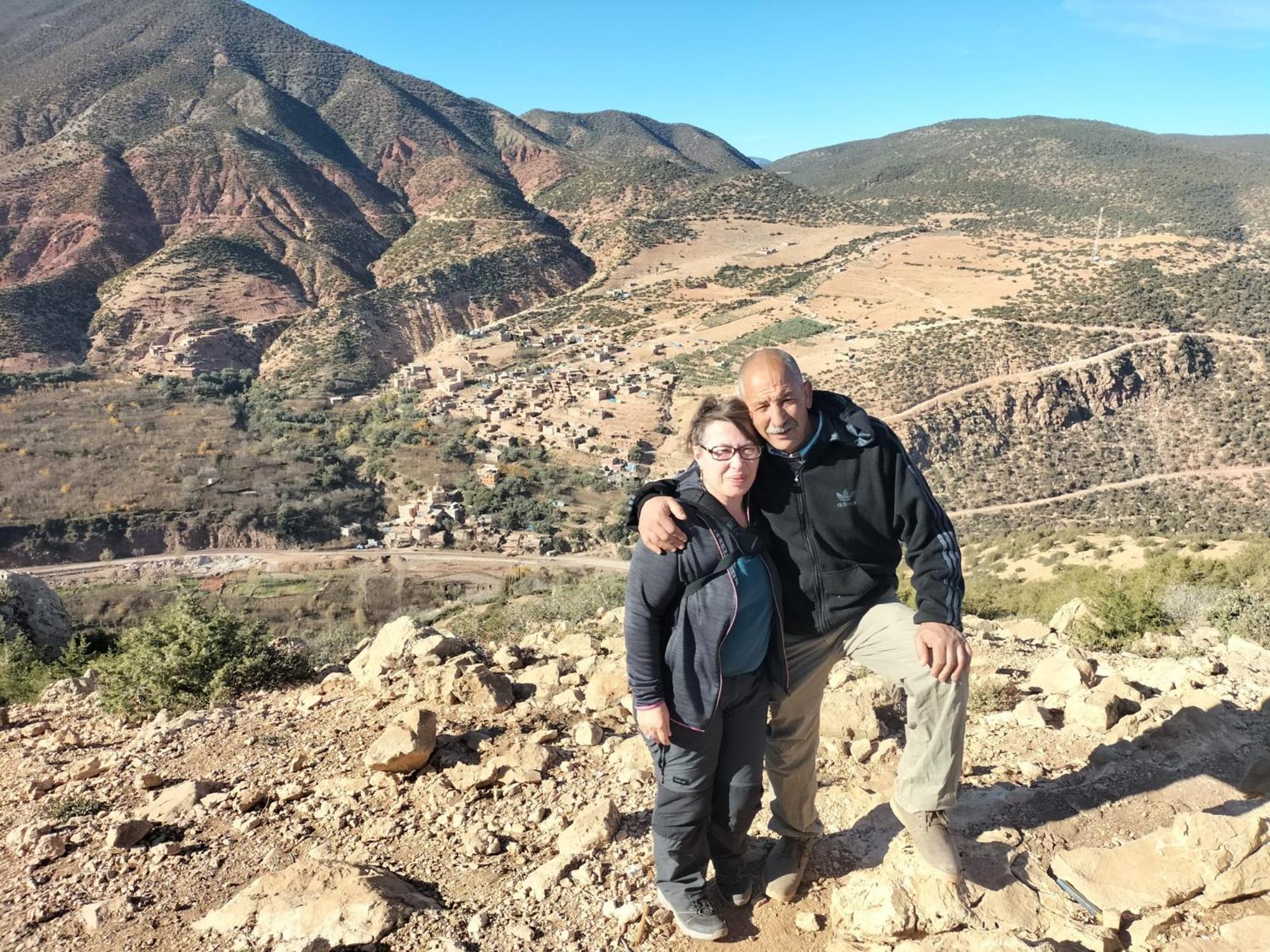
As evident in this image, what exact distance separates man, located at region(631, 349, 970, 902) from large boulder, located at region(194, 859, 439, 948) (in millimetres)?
1514

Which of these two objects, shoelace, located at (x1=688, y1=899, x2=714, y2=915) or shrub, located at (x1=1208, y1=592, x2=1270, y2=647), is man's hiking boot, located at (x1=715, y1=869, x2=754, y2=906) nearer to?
shoelace, located at (x1=688, y1=899, x2=714, y2=915)

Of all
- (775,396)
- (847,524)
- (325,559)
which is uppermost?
(775,396)

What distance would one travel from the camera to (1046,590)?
9750 millimetres

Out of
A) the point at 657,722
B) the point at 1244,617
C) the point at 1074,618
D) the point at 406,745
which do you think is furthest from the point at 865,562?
the point at 1244,617

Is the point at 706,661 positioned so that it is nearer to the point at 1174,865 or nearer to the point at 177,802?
the point at 1174,865

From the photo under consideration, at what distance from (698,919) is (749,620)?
1.05m

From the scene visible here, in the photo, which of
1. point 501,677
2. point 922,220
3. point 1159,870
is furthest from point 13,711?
point 922,220

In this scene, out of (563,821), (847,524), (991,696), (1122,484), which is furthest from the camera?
(1122,484)

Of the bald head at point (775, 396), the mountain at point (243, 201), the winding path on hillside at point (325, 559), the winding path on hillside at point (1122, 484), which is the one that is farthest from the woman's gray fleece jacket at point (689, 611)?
the mountain at point (243, 201)

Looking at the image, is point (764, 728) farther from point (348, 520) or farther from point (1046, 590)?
point (348, 520)

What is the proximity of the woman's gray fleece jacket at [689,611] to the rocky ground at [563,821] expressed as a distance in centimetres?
88

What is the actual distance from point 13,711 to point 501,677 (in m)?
3.82

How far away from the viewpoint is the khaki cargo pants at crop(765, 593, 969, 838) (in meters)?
2.28

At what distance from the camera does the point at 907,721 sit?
7.63 feet
